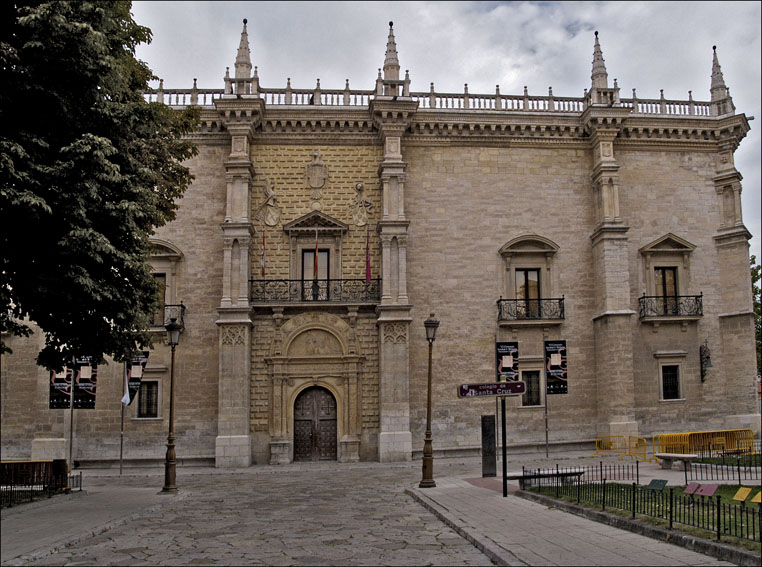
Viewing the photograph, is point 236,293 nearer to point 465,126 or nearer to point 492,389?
point 465,126

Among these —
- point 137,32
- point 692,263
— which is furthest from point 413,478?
point 692,263

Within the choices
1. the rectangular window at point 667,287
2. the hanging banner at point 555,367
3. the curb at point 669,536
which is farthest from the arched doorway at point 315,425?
the curb at point 669,536

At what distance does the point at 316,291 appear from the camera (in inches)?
1123

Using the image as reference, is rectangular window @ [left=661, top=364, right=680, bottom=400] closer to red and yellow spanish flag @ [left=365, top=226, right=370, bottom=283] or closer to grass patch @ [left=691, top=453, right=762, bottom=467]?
grass patch @ [left=691, top=453, right=762, bottom=467]

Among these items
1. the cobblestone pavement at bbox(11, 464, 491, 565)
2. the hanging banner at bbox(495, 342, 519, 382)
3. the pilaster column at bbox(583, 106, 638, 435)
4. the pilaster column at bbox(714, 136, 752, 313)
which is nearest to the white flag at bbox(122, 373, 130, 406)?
the cobblestone pavement at bbox(11, 464, 491, 565)

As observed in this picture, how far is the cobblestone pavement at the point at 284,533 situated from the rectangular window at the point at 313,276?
995 centimetres

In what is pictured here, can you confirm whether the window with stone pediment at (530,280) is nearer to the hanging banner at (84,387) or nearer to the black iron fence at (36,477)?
the hanging banner at (84,387)

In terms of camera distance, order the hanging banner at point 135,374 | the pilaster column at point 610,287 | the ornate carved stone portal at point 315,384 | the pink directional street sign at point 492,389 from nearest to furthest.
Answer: the pink directional street sign at point 492,389 < the hanging banner at point 135,374 < the ornate carved stone portal at point 315,384 < the pilaster column at point 610,287

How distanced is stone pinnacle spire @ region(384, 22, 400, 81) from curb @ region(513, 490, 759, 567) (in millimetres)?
20325

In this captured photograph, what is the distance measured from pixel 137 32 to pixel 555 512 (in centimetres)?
1431

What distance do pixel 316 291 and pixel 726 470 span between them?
15.8 meters

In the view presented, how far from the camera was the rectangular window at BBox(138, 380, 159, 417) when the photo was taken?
27906 millimetres

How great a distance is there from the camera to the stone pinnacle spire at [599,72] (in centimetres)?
3056

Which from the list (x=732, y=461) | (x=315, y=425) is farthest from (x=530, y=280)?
(x=732, y=461)
